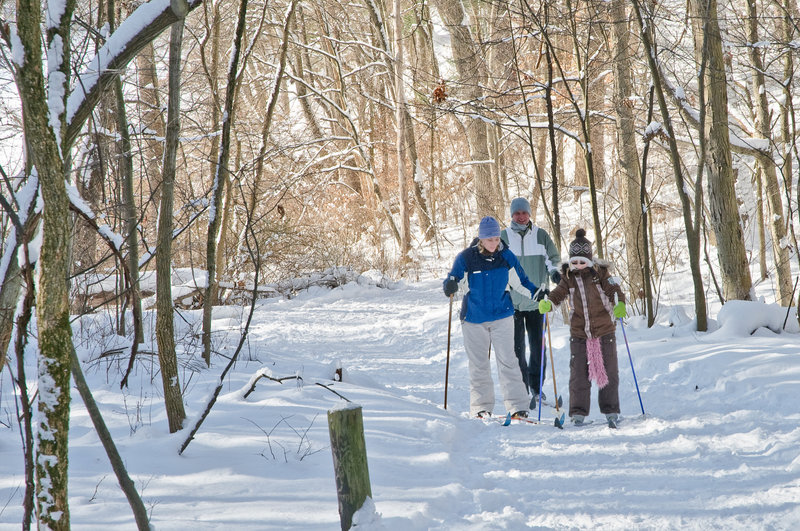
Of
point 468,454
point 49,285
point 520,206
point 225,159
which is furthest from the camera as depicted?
point 520,206

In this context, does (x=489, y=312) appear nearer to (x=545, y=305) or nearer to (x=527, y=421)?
(x=545, y=305)

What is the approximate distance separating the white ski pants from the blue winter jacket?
0.11 m

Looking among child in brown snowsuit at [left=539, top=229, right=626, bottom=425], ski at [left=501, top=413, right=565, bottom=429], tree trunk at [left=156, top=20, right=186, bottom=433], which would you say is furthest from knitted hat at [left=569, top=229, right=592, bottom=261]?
tree trunk at [left=156, top=20, right=186, bottom=433]

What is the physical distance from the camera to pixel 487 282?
18.7 ft

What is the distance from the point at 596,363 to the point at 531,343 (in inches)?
43.7

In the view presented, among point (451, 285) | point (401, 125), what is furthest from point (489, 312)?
point (401, 125)

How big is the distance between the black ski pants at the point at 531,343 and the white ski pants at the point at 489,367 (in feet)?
1.82

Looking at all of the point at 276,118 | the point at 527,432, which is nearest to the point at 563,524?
the point at 527,432

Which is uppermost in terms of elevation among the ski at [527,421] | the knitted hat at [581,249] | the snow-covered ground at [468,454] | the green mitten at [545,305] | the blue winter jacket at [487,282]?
the knitted hat at [581,249]

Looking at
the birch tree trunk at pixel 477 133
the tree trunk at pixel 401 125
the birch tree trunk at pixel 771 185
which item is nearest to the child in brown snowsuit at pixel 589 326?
the birch tree trunk at pixel 771 185

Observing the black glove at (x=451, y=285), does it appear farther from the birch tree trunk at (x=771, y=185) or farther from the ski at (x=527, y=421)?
the birch tree trunk at (x=771, y=185)

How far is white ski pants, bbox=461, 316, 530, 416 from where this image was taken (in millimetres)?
5648

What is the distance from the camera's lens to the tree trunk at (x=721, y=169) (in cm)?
749

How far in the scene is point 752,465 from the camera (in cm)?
376
